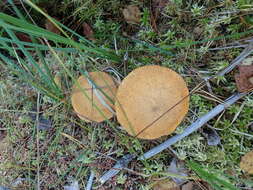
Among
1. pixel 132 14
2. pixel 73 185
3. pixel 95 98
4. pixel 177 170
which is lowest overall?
pixel 73 185

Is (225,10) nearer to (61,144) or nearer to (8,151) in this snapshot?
(61,144)

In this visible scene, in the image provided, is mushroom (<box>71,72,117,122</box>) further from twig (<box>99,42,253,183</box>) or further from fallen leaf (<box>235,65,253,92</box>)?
fallen leaf (<box>235,65,253,92</box>)

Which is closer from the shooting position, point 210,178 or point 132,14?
point 210,178

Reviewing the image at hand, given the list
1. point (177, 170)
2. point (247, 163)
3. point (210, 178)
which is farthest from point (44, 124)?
point (247, 163)

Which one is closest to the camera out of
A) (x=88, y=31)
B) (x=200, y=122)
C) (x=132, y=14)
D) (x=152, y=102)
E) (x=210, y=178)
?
(x=210, y=178)

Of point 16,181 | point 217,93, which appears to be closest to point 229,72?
point 217,93

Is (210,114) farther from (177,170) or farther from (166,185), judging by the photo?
(166,185)
